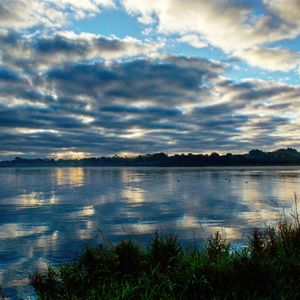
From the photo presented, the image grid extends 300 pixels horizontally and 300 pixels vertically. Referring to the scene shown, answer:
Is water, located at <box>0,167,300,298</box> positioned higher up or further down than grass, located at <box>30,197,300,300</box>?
further down

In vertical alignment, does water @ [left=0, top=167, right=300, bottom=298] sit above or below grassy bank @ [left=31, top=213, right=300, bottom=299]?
below

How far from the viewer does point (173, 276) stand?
11.0m

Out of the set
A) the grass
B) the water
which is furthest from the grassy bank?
the water

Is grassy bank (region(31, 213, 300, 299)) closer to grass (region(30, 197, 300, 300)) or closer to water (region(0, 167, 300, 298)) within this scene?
grass (region(30, 197, 300, 300))

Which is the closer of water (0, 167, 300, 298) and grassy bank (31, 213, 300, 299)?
grassy bank (31, 213, 300, 299)

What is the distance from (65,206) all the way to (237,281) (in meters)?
33.5

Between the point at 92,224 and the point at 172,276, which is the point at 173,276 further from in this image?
the point at 92,224

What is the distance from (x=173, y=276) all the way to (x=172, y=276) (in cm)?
11

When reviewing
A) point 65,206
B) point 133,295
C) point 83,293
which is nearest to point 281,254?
point 133,295

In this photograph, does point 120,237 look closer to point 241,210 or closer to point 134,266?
point 134,266

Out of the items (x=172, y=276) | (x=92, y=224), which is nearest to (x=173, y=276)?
(x=172, y=276)

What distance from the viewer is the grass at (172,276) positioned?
991 cm

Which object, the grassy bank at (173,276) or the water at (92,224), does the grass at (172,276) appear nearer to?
the grassy bank at (173,276)

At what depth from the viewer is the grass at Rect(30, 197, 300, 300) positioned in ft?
32.5
